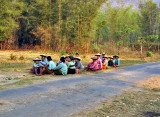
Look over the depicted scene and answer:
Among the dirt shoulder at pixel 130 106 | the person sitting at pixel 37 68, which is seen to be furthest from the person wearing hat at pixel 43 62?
the dirt shoulder at pixel 130 106

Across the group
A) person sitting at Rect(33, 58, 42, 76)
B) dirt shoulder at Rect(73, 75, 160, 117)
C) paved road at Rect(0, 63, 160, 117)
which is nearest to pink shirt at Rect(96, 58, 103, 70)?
person sitting at Rect(33, 58, 42, 76)

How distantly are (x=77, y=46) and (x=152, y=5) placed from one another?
17221 millimetres

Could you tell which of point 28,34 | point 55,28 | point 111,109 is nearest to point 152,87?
point 111,109

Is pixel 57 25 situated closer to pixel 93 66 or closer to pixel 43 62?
pixel 93 66

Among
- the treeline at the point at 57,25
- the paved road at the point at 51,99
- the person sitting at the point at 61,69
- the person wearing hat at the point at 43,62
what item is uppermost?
the treeline at the point at 57,25

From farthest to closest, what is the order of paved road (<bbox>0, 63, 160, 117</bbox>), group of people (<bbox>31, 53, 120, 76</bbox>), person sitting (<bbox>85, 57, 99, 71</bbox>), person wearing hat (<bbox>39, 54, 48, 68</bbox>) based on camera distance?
1. person sitting (<bbox>85, 57, 99, 71</bbox>)
2. person wearing hat (<bbox>39, 54, 48, 68</bbox>)
3. group of people (<bbox>31, 53, 120, 76</bbox>)
4. paved road (<bbox>0, 63, 160, 117</bbox>)

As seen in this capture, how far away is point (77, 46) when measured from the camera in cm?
2503

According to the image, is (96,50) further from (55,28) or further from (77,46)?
(55,28)

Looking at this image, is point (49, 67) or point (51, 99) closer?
point (51, 99)

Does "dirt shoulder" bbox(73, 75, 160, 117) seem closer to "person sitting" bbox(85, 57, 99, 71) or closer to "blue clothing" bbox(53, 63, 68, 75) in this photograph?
"blue clothing" bbox(53, 63, 68, 75)

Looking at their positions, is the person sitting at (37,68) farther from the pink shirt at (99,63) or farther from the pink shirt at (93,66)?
the pink shirt at (99,63)

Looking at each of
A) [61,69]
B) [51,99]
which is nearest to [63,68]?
[61,69]

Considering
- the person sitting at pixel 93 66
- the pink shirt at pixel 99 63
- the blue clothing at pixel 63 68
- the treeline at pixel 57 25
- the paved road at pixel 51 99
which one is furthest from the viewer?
the treeline at pixel 57 25

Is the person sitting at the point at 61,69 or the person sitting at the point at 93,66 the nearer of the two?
the person sitting at the point at 61,69
